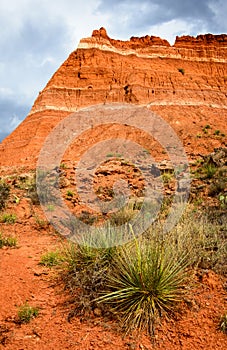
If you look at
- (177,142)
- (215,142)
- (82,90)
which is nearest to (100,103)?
(82,90)

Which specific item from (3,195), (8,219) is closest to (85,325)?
(8,219)

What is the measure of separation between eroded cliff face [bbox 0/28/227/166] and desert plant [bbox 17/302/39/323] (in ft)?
71.3

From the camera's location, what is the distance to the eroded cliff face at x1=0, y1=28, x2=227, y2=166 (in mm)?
27562

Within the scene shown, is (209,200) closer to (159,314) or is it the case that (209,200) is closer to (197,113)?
(159,314)

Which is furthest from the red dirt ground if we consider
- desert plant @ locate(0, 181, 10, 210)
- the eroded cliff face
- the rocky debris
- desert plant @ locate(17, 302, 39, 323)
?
the eroded cliff face

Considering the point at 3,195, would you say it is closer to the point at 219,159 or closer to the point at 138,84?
the point at 219,159

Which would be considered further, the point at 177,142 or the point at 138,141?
the point at 138,141

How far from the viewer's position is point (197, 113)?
2800cm

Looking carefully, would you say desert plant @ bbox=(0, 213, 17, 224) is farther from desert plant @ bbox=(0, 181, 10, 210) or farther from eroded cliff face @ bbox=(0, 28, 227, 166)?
eroded cliff face @ bbox=(0, 28, 227, 166)

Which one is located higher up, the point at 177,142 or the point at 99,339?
the point at 177,142

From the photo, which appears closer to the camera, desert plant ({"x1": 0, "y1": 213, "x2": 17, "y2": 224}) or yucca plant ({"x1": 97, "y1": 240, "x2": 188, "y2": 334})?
yucca plant ({"x1": 97, "y1": 240, "x2": 188, "y2": 334})

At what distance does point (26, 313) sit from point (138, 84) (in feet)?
97.7

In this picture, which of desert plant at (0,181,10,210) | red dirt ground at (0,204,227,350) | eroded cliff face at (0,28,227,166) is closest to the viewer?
red dirt ground at (0,204,227,350)

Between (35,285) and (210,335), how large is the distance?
6.85 ft
